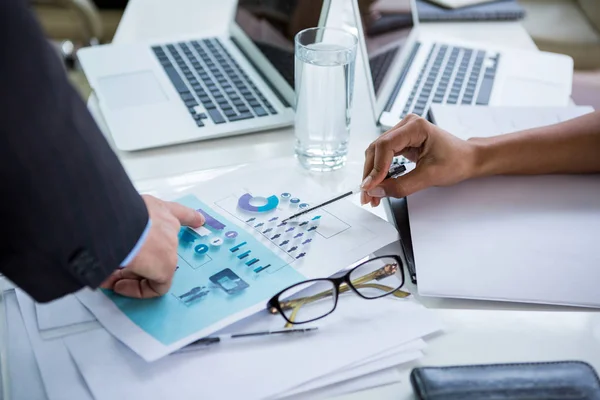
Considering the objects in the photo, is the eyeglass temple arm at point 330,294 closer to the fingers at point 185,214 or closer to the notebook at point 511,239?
the notebook at point 511,239

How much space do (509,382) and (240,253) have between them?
35 cm

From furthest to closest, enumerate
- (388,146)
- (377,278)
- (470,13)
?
(470,13), (388,146), (377,278)

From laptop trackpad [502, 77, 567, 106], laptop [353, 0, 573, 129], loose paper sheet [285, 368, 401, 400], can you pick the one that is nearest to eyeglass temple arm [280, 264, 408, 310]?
loose paper sheet [285, 368, 401, 400]

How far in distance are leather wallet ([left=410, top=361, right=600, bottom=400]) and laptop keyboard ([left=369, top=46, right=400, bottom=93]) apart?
596 millimetres

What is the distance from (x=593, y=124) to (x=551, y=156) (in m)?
0.09

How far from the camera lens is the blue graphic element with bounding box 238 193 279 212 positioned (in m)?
0.90

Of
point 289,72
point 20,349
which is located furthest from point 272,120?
point 20,349

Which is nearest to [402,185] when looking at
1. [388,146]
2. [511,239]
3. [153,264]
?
[388,146]

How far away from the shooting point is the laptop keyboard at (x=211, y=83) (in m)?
1.14

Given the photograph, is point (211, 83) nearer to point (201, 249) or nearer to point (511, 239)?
point (201, 249)

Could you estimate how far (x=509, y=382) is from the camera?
642 millimetres

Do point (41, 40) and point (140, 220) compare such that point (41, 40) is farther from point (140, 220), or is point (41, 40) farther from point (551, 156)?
point (551, 156)

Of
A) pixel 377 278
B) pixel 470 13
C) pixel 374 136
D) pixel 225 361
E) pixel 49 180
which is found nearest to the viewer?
pixel 49 180

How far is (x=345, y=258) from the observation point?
0.81 metres
